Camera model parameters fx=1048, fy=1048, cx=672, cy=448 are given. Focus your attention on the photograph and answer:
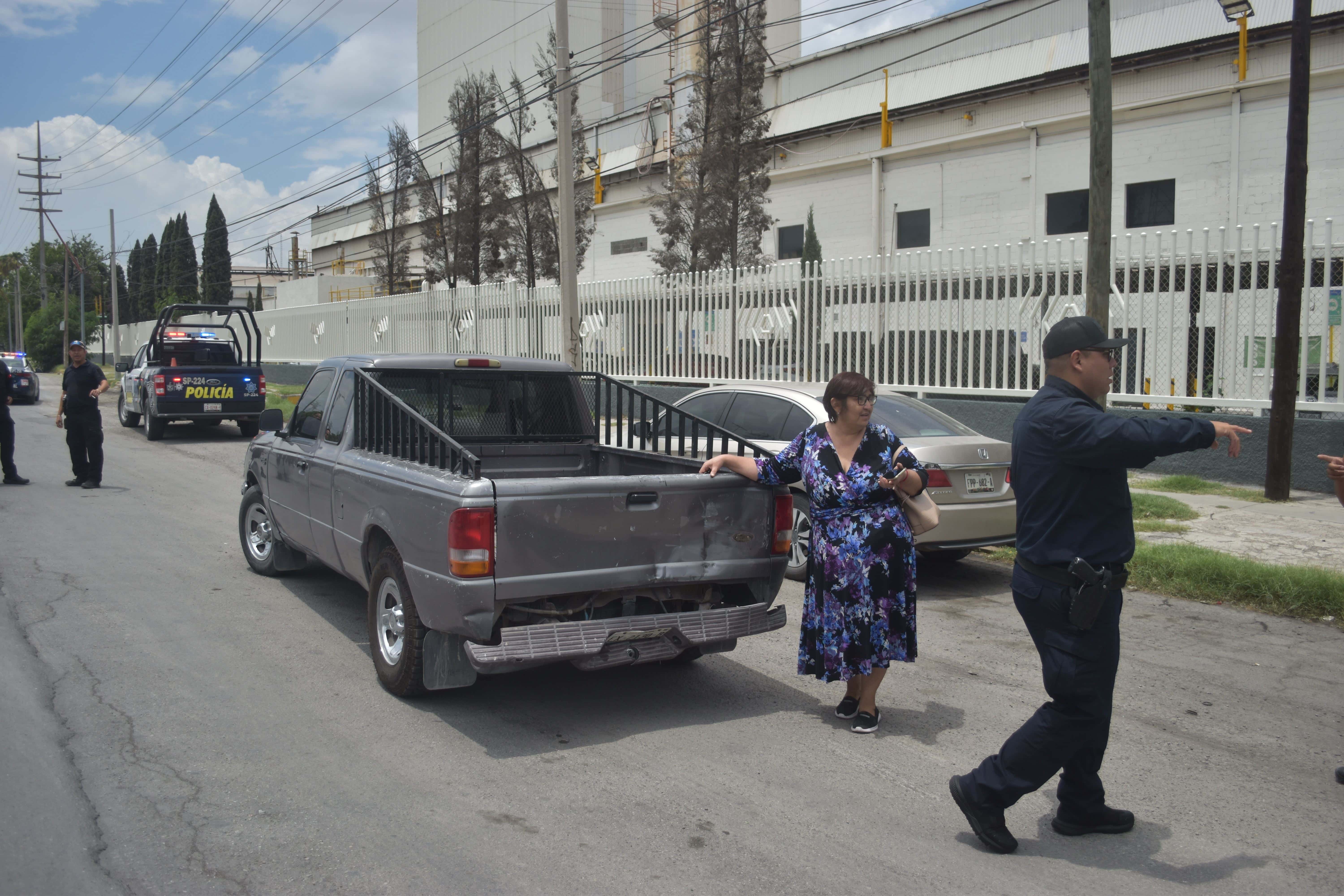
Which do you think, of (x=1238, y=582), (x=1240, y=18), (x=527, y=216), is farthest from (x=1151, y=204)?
(x=1238, y=582)

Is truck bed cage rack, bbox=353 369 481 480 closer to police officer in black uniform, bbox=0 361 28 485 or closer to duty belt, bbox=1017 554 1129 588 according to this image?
duty belt, bbox=1017 554 1129 588

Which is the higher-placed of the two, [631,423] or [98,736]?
[631,423]

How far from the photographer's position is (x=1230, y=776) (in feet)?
14.7

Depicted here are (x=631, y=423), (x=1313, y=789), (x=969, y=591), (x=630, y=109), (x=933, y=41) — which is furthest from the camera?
(x=630, y=109)

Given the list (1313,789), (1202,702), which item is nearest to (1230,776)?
(1313,789)

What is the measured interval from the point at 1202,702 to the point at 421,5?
60.6 m

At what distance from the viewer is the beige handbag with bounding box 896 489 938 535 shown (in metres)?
4.80

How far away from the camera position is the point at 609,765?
14.8ft

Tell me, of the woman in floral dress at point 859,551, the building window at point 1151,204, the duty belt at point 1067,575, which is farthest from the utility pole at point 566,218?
the building window at point 1151,204

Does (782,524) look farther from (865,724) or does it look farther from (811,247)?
(811,247)

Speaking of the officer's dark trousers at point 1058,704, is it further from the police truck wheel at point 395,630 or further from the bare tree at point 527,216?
the bare tree at point 527,216

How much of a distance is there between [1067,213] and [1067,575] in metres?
22.8

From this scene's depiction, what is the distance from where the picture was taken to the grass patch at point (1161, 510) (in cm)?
1042

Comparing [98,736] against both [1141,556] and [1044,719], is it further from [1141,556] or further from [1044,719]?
[1141,556]
